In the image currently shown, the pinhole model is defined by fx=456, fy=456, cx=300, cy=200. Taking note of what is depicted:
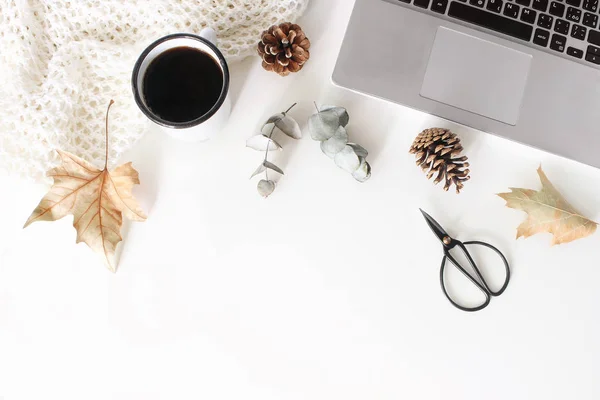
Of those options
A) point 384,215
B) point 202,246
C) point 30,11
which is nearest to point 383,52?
point 384,215

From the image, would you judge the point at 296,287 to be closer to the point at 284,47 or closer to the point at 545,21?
the point at 284,47

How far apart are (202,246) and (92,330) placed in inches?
6.7

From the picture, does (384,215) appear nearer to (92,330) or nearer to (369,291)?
(369,291)

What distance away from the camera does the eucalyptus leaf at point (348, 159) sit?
21.7 inches

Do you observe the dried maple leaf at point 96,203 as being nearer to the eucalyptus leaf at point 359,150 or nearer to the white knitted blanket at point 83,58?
the white knitted blanket at point 83,58

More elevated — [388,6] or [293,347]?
[388,6]

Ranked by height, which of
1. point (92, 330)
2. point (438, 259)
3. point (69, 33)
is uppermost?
point (69, 33)

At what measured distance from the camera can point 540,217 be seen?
56cm

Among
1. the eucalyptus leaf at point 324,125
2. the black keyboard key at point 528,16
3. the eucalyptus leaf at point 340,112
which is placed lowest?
the eucalyptus leaf at point 324,125

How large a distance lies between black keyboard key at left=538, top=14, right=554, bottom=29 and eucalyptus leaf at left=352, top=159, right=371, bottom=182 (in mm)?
282

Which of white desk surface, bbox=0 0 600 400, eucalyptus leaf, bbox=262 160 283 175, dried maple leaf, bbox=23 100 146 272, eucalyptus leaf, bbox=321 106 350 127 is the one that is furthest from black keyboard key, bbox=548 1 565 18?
dried maple leaf, bbox=23 100 146 272

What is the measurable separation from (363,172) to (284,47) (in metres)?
0.18

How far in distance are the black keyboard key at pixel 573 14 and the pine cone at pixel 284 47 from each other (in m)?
0.33

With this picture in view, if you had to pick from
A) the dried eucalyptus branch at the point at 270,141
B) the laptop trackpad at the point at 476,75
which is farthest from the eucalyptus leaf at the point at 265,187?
the laptop trackpad at the point at 476,75
